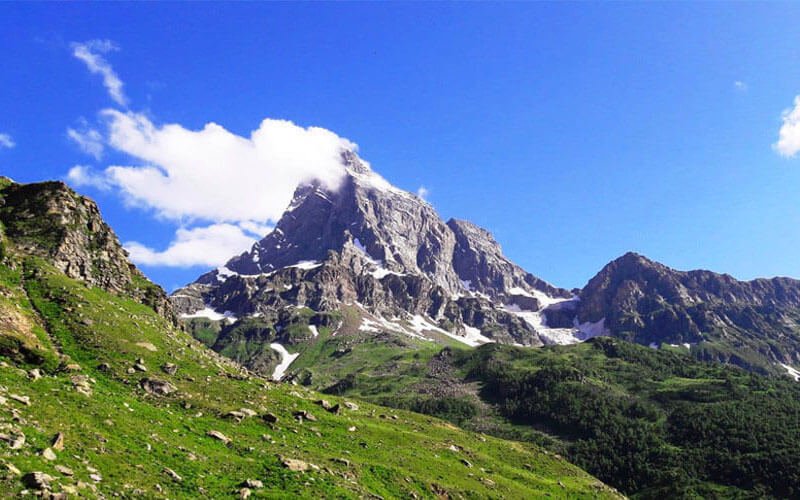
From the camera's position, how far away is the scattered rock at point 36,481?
2733 centimetres

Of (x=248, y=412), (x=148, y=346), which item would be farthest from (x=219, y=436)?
(x=148, y=346)

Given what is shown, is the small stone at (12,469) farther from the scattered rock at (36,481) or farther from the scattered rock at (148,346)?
the scattered rock at (148,346)

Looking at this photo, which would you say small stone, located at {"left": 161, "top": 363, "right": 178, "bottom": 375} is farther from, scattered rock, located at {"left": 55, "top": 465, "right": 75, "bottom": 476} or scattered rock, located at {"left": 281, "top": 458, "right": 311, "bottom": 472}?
scattered rock, located at {"left": 55, "top": 465, "right": 75, "bottom": 476}

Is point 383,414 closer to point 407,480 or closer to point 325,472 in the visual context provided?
point 407,480

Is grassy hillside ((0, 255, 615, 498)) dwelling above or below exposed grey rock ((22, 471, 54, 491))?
above

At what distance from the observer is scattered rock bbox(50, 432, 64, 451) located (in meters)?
32.7

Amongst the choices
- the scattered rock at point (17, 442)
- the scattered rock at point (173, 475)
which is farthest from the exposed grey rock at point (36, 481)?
the scattered rock at point (173, 475)

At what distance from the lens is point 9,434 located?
31.1m

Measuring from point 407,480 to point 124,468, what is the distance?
33.5 m

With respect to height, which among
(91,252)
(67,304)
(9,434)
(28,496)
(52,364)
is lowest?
(28,496)

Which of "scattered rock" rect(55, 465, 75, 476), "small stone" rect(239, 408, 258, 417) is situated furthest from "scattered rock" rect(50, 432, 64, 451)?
"small stone" rect(239, 408, 258, 417)

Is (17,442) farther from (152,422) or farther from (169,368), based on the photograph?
(169,368)

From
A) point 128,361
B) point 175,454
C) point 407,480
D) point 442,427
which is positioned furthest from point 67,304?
point 442,427

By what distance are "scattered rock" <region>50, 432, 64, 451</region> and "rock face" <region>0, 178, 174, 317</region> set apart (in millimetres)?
59939
